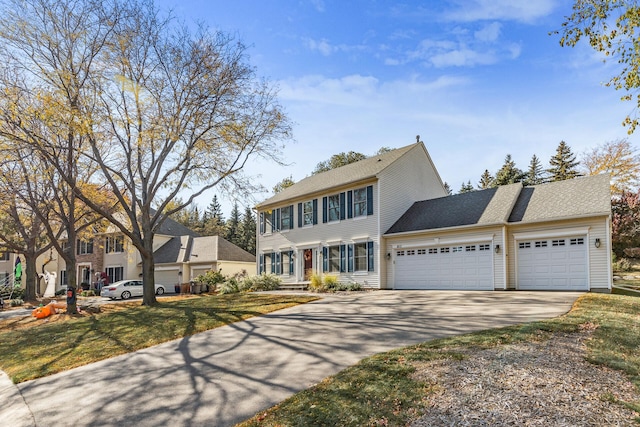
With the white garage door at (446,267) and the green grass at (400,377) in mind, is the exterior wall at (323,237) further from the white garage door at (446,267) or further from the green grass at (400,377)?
the green grass at (400,377)

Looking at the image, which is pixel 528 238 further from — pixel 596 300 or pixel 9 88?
pixel 9 88

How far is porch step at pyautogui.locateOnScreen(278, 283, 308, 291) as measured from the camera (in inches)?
827

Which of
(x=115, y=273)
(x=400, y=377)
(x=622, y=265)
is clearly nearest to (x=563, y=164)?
(x=622, y=265)

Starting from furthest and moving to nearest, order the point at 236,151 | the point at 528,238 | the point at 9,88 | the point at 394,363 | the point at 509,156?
the point at 509,156 → the point at 236,151 → the point at 528,238 → the point at 9,88 → the point at 394,363

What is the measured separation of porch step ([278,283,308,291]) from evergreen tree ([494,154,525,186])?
80.1 feet

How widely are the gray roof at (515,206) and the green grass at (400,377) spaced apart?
7909 mm

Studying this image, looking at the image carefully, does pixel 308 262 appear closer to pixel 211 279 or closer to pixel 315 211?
pixel 315 211

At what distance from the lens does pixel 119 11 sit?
45.9 ft

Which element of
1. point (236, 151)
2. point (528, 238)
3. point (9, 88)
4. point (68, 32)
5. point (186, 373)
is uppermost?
point (68, 32)

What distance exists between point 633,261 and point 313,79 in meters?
32.0

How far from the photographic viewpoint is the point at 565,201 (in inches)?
627

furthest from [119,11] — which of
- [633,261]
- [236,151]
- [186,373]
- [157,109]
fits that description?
[633,261]

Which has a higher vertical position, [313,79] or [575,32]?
[313,79]

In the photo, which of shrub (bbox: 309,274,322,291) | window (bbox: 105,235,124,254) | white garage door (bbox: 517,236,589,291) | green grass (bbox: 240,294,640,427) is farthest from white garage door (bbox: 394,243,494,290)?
window (bbox: 105,235,124,254)
